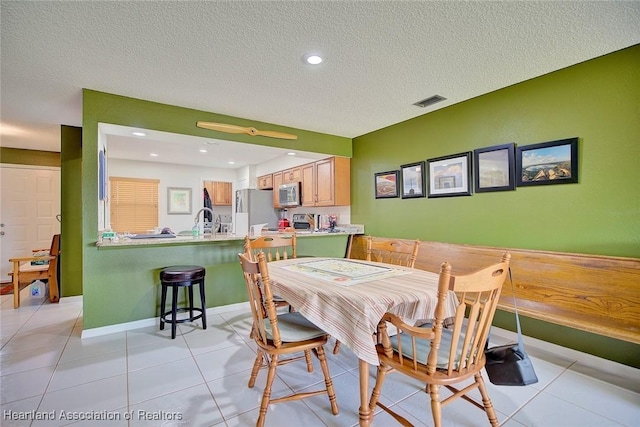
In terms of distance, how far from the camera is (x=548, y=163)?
253 cm

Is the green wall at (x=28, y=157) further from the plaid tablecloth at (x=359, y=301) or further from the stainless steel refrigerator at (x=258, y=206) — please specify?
the plaid tablecloth at (x=359, y=301)

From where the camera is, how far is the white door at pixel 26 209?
16.6ft

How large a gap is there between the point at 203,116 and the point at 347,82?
5.60 ft

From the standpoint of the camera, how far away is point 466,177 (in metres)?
3.14

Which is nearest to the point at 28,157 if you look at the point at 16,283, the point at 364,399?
the point at 16,283

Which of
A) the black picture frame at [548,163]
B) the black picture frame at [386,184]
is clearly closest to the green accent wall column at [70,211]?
the black picture frame at [386,184]

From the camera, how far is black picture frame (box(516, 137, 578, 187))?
94.4 inches

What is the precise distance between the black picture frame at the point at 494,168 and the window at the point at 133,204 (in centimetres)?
617

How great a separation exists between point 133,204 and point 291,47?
19.0ft

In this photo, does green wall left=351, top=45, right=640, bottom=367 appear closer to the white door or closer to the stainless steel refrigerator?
the stainless steel refrigerator

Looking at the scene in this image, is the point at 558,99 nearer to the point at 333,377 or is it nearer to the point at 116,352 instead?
the point at 333,377

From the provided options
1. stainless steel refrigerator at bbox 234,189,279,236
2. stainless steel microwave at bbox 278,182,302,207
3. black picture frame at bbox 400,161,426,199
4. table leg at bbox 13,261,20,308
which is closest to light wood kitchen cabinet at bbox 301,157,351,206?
stainless steel microwave at bbox 278,182,302,207

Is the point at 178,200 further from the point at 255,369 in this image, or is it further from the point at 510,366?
the point at 510,366

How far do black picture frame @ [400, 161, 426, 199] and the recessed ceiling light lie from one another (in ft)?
6.13
